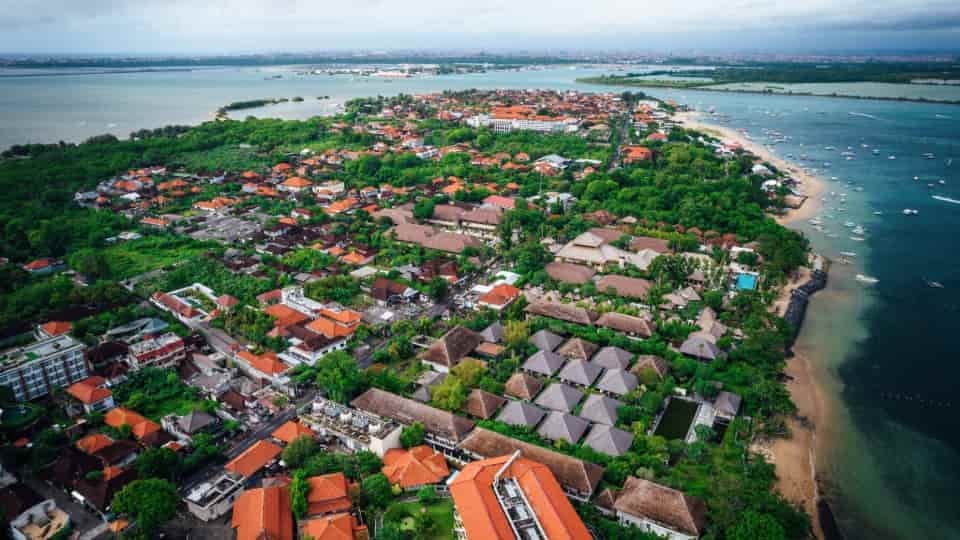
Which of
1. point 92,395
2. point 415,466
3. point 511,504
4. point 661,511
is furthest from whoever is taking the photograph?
point 92,395

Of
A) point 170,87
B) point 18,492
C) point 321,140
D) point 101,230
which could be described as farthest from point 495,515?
point 170,87

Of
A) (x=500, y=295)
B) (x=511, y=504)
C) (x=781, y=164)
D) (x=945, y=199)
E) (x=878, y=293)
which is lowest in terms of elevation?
(x=878, y=293)

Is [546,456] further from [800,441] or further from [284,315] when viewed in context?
[284,315]

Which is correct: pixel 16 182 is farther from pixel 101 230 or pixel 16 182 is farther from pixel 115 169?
pixel 101 230

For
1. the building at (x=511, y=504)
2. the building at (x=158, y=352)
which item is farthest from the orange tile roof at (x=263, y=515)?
the building at (x=158, y=352)

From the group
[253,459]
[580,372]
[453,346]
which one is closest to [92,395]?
[253,459]

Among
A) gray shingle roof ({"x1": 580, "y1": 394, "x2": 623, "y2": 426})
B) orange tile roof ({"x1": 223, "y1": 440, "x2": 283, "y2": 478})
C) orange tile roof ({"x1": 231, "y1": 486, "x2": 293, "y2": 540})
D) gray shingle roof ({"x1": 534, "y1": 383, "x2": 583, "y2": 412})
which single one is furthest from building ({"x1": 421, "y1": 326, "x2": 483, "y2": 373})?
Result: orange tile roof ({"x1": 231, "y1": 486, "x2": 293, "y2": 540})

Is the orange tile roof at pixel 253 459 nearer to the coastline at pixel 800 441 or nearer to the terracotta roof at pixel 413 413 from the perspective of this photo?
the terracotta roof at pixel 413 413
